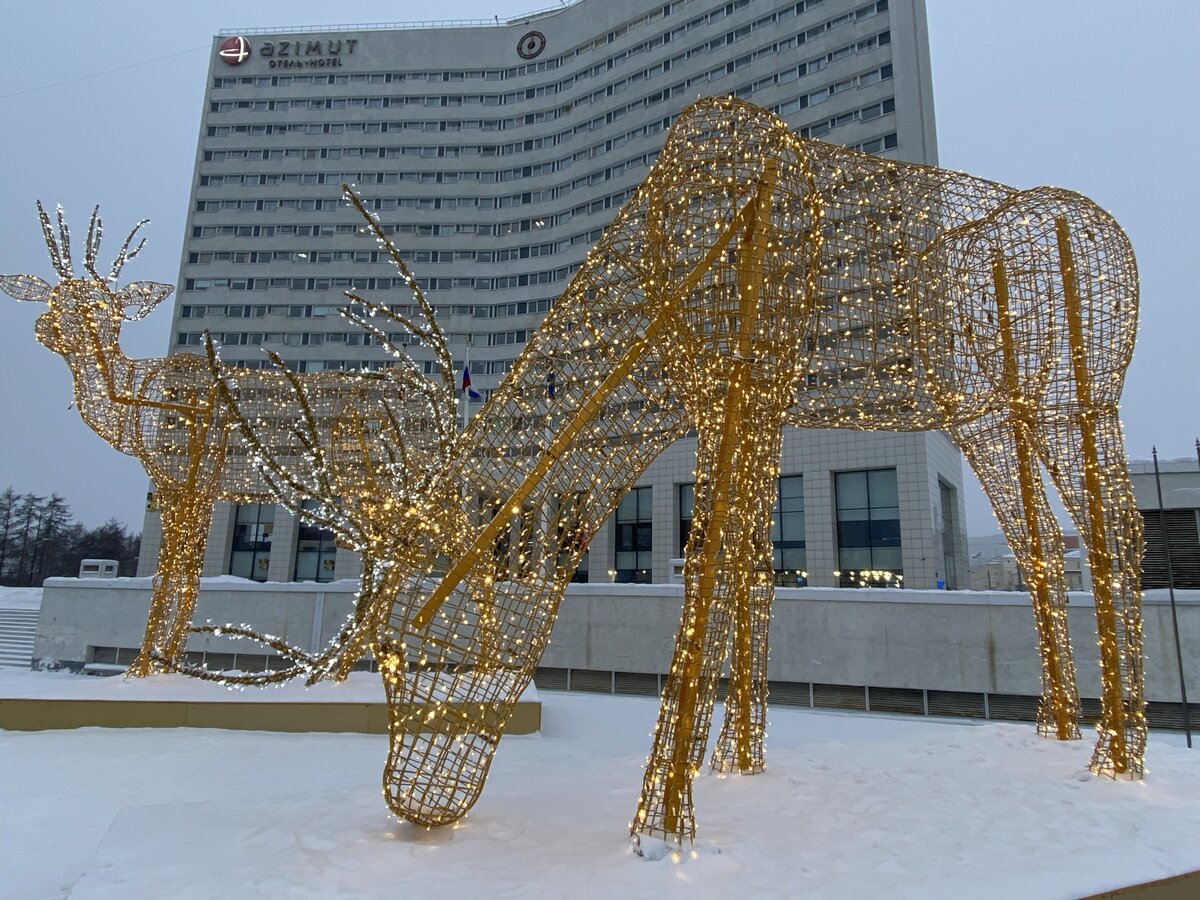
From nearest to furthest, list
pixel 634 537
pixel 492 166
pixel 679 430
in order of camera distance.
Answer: pixel 679 430
pixel 634 537
pixel 492 166

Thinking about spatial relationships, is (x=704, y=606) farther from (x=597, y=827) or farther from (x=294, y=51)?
(x=294, y=51)

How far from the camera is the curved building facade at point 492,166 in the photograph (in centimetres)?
2355

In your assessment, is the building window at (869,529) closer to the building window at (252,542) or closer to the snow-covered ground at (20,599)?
the building window at (252,542)

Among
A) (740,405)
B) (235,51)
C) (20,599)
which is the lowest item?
(20,599)

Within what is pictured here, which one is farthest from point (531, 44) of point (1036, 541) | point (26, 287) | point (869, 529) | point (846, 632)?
point (1036, 541)

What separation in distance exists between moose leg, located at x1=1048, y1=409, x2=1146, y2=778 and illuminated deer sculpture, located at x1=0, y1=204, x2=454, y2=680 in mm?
6012

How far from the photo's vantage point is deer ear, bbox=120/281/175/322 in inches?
338

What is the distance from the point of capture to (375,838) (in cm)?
349

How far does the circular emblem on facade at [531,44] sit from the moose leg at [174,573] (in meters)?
32.4

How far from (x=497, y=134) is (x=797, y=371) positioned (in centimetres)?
3397

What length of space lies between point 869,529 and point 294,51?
35932 mm

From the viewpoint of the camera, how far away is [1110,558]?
A: 16.9ft

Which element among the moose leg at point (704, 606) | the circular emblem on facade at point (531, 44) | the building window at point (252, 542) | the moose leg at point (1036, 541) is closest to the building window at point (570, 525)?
the moose leg at point (704, 606)

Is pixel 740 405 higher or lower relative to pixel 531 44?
lower
